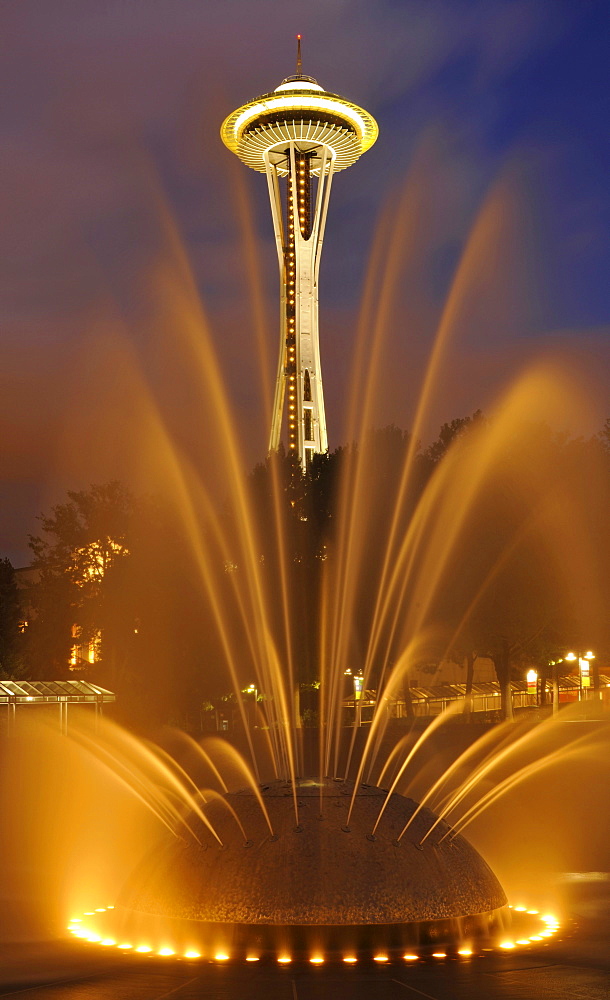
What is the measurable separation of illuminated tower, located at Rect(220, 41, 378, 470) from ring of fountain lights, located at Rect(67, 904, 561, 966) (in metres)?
70.1

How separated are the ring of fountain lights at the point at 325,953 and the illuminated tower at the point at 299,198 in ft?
230

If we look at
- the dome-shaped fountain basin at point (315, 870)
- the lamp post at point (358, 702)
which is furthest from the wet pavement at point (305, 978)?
the lamp post at point (358, 702)

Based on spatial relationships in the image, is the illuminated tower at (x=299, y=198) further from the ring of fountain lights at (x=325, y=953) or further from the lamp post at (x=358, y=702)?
the ring of fountain lights at (x=325, y=953)

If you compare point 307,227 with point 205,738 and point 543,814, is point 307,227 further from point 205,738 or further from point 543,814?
point 543,814

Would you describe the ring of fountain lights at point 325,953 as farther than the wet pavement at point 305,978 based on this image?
Yes

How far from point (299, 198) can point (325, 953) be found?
8165 cm

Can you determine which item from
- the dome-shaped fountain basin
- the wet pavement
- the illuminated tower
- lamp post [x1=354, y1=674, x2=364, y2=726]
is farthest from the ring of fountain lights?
the illuminated tower

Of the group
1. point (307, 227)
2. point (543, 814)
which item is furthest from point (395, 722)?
point (307, 227)

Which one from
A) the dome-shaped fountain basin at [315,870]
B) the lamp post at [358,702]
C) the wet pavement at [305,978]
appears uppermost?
the lamp post at [358,702]

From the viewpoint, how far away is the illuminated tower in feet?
273

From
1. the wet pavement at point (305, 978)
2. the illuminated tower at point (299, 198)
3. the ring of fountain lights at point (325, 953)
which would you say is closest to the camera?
the wet pavement at point (305, 978)

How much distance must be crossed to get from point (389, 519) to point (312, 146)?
56.2m

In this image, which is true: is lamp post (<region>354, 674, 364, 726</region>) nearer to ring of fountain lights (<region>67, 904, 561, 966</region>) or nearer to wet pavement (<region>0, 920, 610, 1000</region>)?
ring of fountain lights (<region>67, 904, 561, 966</region>)

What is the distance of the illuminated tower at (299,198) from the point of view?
83125mm
